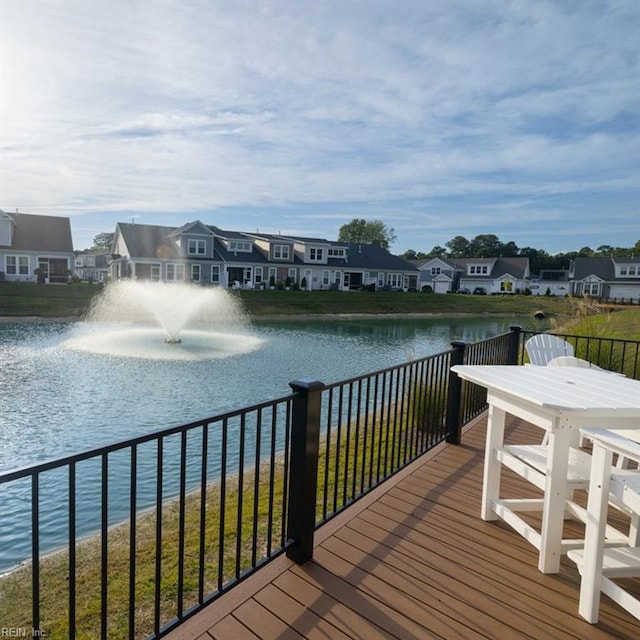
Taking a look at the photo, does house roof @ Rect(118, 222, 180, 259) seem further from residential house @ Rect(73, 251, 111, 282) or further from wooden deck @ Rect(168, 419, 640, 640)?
wooden deck @ Rect(168, 419, 640, 640)

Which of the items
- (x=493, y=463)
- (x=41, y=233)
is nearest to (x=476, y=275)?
(x=41, y=233)

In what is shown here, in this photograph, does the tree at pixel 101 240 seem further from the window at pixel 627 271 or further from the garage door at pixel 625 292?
the window at pixel 627 271

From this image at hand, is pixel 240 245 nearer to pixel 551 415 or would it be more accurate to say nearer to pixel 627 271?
pixel 551 415

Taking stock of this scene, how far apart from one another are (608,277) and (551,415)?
5370 cm

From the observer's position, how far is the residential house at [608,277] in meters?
45.0

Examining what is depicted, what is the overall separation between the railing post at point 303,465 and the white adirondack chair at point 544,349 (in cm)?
356

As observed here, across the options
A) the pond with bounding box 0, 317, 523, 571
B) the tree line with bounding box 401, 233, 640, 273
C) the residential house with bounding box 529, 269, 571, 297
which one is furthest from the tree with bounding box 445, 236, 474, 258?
the pond with bounding box 0, 317, 523, 571

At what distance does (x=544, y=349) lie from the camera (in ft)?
16.6

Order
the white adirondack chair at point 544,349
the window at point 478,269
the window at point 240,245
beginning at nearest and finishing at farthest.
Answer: the white adirondack chair at point 544,349, the window at point 240,245, the window at point 478,269

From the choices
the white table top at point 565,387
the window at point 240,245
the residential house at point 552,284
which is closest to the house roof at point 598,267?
the residential house at point 552,284

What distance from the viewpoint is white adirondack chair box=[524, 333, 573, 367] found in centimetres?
498

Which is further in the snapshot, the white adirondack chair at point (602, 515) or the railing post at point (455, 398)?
the railing post at point (455, 398)

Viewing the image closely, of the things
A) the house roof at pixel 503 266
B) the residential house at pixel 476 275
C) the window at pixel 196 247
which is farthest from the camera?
the house roof at pixel 503 266

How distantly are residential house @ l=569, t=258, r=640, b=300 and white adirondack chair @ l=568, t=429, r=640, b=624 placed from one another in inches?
1901
